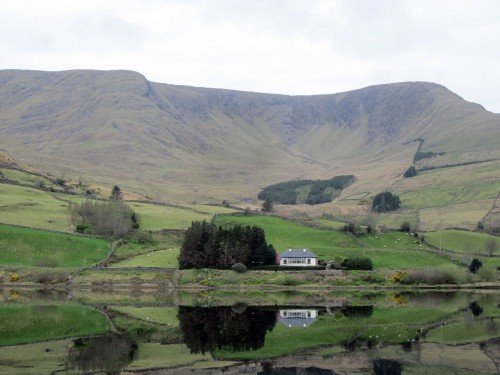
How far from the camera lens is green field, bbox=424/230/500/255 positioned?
405 feet

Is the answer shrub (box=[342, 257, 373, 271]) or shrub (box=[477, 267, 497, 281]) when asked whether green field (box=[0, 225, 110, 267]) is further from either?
shrub (box=[477, 267, 497, 281])

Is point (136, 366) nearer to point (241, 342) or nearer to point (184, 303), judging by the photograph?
point (241, 342)

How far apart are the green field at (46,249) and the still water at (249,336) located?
1101 inches

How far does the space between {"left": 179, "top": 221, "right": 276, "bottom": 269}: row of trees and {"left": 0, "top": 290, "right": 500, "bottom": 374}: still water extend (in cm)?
2464

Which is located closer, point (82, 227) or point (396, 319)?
point (396, 319)

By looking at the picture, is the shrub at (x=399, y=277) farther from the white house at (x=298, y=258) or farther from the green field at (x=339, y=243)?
the white house at (x=298, y=258)

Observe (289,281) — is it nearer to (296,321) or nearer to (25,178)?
(296,321)

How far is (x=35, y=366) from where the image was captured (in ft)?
125

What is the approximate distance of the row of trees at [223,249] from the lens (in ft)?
336

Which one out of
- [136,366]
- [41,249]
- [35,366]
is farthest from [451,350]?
[41,249]

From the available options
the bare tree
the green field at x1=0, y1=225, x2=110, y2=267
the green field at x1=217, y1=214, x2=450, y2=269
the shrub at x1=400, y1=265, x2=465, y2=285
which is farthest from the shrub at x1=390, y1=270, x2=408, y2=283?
the green field at x1=0, y1=225, x2=110, y2=267

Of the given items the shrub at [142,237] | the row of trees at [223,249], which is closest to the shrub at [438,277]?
the row of trees at [223,249]

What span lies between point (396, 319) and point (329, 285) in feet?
126

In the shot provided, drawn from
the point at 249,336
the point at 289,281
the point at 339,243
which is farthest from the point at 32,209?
the point at 249,336
